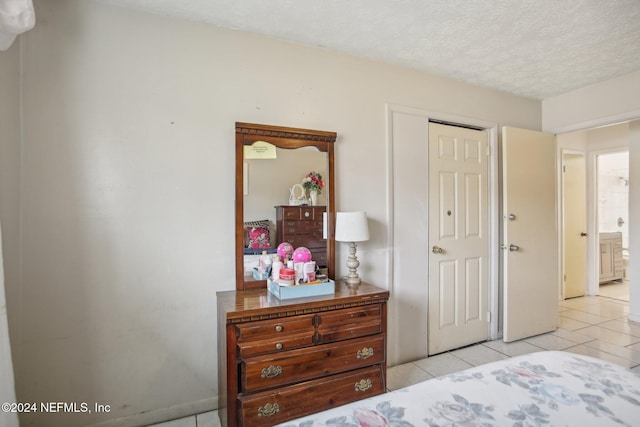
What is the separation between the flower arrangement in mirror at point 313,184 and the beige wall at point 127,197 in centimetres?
38

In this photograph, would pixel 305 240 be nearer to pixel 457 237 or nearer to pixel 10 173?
pixel 457 237

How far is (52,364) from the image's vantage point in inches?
64.6

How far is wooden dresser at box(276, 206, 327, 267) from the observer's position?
2.10 meters

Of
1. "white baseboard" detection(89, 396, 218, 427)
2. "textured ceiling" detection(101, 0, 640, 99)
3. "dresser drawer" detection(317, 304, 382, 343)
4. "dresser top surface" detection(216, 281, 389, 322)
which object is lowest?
"white baseboard" detection(89, 396, 218, 427)

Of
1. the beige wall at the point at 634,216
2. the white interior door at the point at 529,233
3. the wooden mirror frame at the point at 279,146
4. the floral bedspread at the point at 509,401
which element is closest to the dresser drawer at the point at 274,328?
the wooden mirror frame at the point at 279,146

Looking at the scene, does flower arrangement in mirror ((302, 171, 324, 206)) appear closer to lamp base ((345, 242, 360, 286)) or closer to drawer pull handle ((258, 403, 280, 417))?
lamp base ((345, 242, 360, 286))

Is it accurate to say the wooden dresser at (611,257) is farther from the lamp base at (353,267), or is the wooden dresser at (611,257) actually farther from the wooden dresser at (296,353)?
the wooden dresser at (296,353)

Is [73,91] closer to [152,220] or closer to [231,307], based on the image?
[152,220]

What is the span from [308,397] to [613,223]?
657cm

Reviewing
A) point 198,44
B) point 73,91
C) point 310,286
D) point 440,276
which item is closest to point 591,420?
point 310,286

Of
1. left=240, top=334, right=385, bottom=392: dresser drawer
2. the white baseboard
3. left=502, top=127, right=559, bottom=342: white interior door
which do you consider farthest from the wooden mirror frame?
left=502, top=127, right=559, bottom=342: white interior door

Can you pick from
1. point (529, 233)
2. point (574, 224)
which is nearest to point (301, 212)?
point (529, 233)

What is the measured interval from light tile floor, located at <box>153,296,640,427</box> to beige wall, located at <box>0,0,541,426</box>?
1.69ft

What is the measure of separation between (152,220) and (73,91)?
81cm
